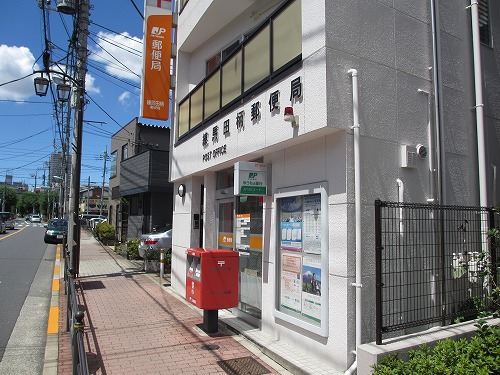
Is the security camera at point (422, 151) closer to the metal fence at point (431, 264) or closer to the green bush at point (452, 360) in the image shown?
the metal fence at point (431, 264)

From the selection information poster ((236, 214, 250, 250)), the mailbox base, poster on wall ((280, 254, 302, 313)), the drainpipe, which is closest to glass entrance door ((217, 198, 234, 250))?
information poster ((236, 214, 250, 250))

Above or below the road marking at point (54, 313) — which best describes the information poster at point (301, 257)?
above

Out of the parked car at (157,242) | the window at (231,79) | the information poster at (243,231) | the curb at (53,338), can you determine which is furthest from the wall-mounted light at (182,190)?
the parked car at (157,242)

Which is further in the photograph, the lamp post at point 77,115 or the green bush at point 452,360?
the lamp post at point 77,115

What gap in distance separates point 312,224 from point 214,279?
1.99m

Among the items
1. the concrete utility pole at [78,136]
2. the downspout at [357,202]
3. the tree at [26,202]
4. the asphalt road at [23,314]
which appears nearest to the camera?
the downspout at [357,202]

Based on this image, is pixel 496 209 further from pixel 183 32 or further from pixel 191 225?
pixel 183 32

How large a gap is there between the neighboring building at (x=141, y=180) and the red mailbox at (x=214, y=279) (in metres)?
12.7

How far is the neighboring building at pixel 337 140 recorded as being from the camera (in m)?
4.62

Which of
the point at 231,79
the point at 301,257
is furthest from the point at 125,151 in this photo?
the point at 301,257

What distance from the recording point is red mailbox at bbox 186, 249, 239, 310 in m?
6.16

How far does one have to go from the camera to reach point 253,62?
654 cm

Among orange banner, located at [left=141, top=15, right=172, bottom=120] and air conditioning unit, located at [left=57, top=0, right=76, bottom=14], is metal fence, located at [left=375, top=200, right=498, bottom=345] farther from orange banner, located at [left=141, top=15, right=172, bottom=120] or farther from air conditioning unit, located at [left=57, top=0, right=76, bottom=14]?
air conditioning unit, located at [left=57, top=0, right=76, bottom=14]

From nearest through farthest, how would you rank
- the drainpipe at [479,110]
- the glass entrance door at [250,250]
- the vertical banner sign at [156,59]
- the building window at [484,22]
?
the drainpipe at [479,110] → the glass entrance door at [250,250] → the building window at [484,22] → the vertical banner sign at [156,59]
